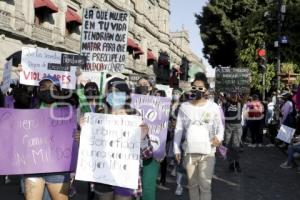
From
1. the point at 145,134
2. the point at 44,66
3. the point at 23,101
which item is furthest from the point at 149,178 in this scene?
the point at 44,66

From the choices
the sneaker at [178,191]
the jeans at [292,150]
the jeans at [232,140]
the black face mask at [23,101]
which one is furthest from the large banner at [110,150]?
the jeans at [292,150]

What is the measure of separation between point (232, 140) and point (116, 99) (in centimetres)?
676

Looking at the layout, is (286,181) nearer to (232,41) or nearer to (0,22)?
(0,22)

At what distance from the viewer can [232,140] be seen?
11.2 m

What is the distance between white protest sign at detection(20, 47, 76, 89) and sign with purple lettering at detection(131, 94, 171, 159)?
3893 mm

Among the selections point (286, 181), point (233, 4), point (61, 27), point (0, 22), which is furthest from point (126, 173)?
point (233, 4)

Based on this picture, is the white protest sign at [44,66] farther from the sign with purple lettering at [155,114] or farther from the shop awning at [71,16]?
the shop awning at [71,16]

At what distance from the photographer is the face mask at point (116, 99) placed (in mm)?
4824

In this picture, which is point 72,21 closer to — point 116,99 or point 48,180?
point 48,180

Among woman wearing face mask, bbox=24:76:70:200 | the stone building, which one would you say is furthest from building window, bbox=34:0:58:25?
woman wearing face mask, bbox=24:76:70:200

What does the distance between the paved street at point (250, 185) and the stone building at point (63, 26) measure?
13599 millimetres

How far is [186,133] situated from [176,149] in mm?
221

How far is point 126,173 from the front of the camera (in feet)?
15.4

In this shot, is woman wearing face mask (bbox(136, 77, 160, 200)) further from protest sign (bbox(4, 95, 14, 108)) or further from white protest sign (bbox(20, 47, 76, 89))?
white protest sign (bbox(20, 47, 76, 89))
